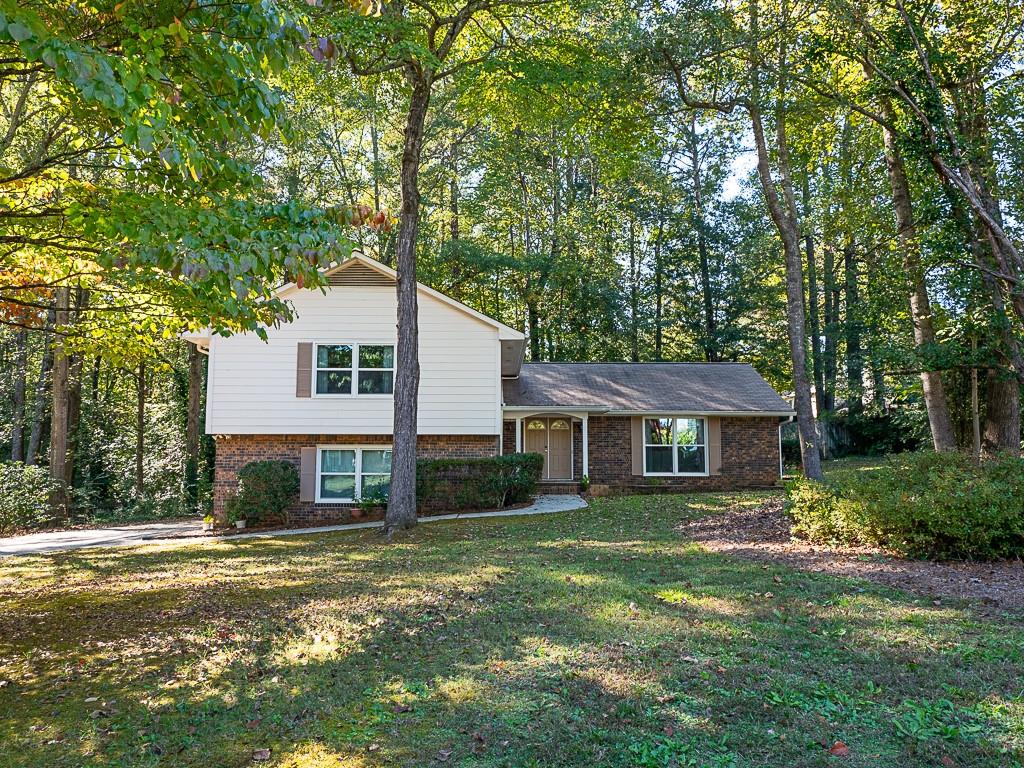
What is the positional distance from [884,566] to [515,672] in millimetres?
4765

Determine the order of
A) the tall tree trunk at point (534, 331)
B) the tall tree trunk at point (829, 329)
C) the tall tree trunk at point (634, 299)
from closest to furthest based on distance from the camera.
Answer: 1. the tall tree trunk at point (829, 329)
2. the tall tree trunk at point (534, 331)
3. the tall tree trunk at point (634, 299)

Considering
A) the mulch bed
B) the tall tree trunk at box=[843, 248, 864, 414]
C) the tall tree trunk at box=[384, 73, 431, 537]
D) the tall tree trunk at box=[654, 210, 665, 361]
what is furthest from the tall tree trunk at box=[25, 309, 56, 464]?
the tall tree trunk at box=[843, 248, 864, 414]

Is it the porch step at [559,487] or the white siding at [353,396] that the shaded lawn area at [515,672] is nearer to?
the white siding at [353,396]

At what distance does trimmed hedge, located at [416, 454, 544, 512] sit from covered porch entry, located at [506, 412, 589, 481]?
13.7 feet

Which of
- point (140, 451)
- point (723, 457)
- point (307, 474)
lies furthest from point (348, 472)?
point (140, 451)

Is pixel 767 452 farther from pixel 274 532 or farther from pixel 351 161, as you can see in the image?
pixel 351 161

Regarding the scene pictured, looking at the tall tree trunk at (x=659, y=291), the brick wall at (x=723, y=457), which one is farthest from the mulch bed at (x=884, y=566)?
the tall tree trunk at (x=659, y=291)

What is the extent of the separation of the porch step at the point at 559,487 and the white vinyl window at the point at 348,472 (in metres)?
Answer: 4.92

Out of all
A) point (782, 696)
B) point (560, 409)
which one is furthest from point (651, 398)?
point (782, 696)

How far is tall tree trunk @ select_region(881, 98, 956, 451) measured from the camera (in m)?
12.6

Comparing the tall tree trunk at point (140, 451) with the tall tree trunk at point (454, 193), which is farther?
the tall tree trunk at point (454, 193)

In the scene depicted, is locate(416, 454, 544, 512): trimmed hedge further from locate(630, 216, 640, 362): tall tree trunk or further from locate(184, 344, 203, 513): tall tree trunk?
locate(630, 216, 640, 362): tall tree trunk

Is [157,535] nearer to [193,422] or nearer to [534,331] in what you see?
[193,422]

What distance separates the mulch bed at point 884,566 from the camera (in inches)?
236
